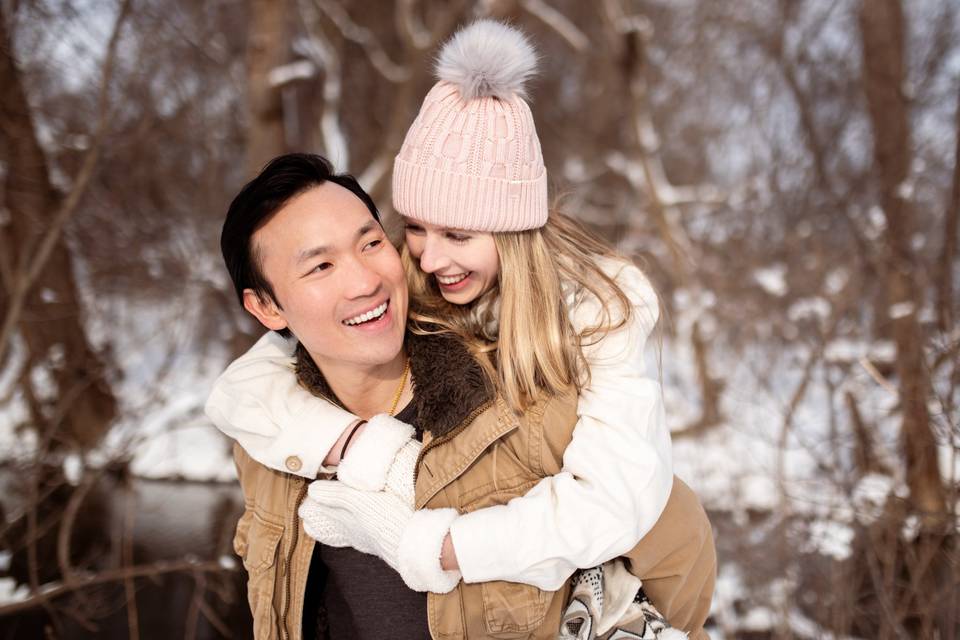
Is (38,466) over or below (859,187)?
below

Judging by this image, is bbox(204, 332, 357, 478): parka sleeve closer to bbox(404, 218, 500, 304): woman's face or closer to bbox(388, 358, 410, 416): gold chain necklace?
bbox(388, 358, 410, 416): gold chain necklace

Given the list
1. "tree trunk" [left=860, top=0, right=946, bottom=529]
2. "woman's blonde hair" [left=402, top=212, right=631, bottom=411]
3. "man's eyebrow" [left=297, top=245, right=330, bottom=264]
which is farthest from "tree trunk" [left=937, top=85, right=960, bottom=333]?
"man's eyebrow" [left=297, top=245, right=330, bottom=264]

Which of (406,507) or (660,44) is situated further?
(660,44)

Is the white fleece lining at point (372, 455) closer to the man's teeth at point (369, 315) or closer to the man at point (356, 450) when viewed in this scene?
the man at point (356, 450)

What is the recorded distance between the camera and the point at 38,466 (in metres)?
3.69

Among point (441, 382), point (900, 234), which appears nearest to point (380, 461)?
point (441, 382)

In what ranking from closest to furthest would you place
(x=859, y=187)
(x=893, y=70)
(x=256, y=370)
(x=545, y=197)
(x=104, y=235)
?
(x=256, y=370) → (x=545, y=197) → (x=893, y=70) → (x=104, y=235) → (x=859, y=187)

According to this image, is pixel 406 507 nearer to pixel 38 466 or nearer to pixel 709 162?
pixel 38 466

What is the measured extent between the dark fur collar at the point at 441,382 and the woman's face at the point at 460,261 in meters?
0.19

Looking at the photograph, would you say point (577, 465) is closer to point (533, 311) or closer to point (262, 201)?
point (533, 311)

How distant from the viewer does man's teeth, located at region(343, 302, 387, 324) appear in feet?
6.19

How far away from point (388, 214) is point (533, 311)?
3439 millimetres

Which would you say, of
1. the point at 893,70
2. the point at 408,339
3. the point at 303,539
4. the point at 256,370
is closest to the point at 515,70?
the point at 408,339

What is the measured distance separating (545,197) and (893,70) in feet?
14.7
